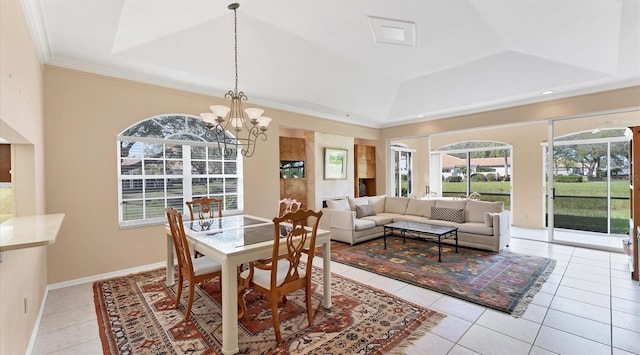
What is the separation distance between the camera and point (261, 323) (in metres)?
2.52

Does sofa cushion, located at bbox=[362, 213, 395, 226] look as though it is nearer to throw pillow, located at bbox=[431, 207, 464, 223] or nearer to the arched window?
throw pillow, located at bbox=[431, 207, 464, 223]

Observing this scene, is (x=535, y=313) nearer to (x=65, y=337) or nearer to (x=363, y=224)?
(x=363, y=224)

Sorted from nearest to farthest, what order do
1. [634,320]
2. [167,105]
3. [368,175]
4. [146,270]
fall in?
[634,320]
[146,270]
[167,105]
[368,175]

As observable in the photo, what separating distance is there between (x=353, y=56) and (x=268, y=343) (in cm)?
398

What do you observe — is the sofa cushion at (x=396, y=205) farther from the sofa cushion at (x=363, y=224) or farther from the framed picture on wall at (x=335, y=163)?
the framed picture on wall at (x=335, y=163)

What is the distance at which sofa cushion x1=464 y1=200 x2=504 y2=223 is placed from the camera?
16.6 ft

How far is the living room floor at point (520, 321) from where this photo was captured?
2.16 meters

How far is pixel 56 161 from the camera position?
334 cm

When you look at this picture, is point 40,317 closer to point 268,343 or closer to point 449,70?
point 268,343

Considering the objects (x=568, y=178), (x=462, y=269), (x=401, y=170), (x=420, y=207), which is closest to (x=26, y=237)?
(x=462, y=269)

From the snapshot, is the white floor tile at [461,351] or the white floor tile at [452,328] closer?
the white floor tile at [461,351]

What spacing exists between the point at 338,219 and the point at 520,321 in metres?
3.29

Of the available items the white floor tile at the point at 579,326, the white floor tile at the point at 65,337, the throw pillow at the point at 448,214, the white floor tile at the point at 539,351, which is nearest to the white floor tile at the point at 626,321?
the white floor tile at the point at 579,326

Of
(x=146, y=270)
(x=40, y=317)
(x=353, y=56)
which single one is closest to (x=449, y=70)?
(x=353, y=56)
